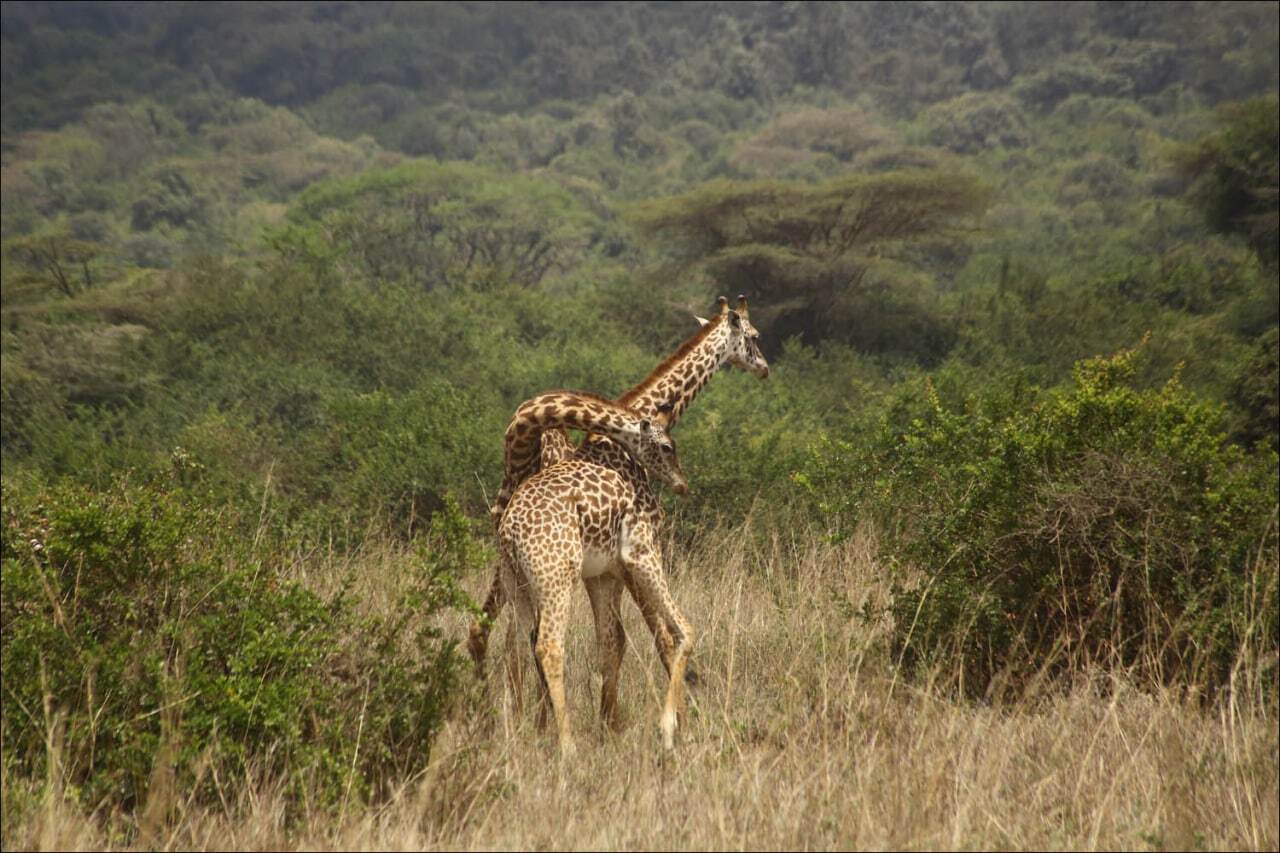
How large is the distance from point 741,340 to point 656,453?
115cm

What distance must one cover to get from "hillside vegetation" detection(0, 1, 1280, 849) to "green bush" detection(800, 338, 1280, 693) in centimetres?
2

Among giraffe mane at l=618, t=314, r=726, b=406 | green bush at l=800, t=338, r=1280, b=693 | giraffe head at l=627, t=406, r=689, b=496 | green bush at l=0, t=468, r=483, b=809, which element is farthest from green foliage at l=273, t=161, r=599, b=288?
green bush at l=0, t=468, r=483, b=809

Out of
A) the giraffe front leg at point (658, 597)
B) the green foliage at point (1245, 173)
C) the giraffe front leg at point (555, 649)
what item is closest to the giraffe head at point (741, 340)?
the giraffe front leg at point (658, 597)

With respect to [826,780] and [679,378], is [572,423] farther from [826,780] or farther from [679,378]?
[826,780]

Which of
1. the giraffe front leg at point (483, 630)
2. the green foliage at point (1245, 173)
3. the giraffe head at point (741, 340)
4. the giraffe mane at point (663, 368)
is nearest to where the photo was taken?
the giraffe front leg at point (483, 630)

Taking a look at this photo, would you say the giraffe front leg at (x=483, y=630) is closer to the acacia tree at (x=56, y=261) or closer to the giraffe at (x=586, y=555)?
the giraffe at (x=586, y=555)

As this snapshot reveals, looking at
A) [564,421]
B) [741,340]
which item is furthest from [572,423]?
[741,340]

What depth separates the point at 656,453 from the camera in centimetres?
549

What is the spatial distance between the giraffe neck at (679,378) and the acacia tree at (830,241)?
14.0 meters

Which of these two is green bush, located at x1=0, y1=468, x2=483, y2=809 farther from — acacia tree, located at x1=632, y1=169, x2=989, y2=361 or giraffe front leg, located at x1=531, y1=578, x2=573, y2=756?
acacia tree, located at x1=632, y1=169, x2=989, y2=361

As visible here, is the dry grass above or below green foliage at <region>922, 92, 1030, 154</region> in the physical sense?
below

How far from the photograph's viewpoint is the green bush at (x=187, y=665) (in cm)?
426

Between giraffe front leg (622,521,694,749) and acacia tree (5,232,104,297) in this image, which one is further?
acacia tree (5,232,104,297)

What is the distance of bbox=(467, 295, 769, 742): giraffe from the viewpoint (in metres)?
5.30
